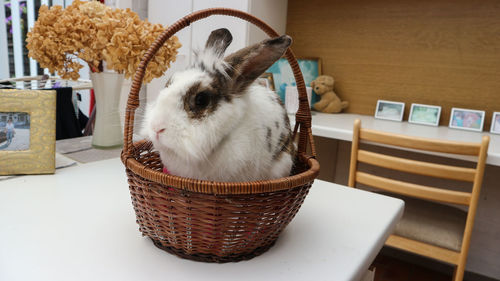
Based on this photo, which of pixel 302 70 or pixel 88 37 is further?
pixel 302 70

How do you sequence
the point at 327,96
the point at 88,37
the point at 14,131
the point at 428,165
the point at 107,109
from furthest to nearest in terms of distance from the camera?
the point at 327,96, the point at 428,165, the point at 107,109, the point at 88,37, the point at 14,131

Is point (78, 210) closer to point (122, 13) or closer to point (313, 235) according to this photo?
point (313, 235)

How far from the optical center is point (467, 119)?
1.86 metres

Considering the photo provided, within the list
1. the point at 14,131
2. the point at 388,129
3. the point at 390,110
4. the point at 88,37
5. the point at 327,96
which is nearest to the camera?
the point at 14,131

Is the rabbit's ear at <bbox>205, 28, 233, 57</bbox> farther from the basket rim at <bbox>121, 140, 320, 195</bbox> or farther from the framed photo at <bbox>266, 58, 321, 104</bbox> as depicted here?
the framed photo at <bbox>266, 58, 321, 104</bbox>

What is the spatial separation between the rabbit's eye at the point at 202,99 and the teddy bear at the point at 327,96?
68.9 inches

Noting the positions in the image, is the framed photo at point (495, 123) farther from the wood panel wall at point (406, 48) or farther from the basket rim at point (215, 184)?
the basket rim at point (215, 184)

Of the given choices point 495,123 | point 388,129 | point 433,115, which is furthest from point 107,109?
point 495,123

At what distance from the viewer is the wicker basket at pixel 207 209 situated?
0.50 metres

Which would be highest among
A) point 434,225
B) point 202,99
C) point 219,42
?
point 219,42

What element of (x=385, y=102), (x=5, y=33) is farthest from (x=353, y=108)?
(x=5, y=33)

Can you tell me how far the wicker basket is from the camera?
0.50 m

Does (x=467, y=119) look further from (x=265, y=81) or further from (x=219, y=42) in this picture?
(x=219, y=42)

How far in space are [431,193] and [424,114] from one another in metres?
0.83
